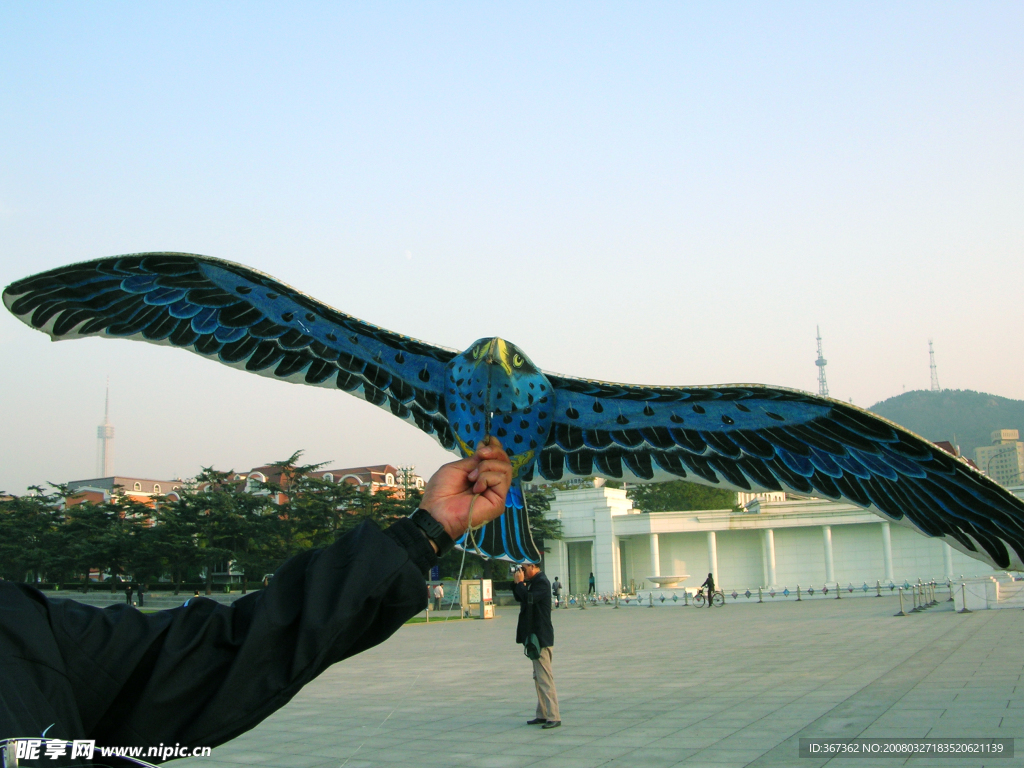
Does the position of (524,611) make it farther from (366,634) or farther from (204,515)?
(204,515)

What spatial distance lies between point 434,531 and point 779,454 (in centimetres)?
267

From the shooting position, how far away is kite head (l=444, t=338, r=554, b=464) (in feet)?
13.0

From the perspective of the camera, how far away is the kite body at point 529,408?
3729 millimetres

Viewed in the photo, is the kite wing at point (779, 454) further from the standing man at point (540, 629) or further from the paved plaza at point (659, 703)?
the standing man at point (540, 629)

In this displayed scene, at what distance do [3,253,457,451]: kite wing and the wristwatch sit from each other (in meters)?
2.58

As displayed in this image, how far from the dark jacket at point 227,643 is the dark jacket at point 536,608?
22.6ft

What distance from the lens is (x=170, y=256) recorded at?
173 inches

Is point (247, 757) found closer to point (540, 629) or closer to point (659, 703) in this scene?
point (540, 629)

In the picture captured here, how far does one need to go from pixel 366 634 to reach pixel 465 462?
1.80 ft

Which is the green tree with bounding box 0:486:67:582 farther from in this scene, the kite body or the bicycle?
the kite body

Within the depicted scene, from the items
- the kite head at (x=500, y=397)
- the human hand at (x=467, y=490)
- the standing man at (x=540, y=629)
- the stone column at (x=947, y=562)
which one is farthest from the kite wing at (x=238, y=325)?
the stone column at (x=947, y=562)

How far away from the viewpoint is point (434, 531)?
184 cm

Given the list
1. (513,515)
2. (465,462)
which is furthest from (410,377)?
(465,462)

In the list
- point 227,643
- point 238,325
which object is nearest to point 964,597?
point 238,325
